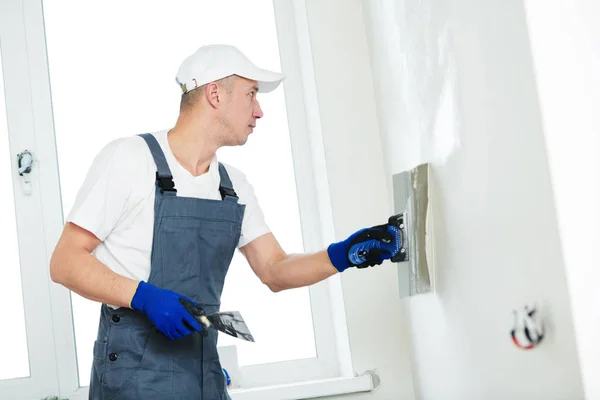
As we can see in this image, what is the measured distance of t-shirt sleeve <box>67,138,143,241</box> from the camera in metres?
1.71

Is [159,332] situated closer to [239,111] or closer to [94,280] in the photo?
[94,280]

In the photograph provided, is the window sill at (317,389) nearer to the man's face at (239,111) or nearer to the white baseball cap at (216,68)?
the man's face at (239,111)

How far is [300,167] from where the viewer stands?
262 cm

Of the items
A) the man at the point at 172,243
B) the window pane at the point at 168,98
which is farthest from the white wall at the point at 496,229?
the window pane at the point at 168,98

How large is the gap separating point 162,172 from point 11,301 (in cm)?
104

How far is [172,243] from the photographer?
1.80m

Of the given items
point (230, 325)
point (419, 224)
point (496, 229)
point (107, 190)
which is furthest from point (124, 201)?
point (496, 229)

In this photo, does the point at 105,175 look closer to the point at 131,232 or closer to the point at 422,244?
the point at 131,232

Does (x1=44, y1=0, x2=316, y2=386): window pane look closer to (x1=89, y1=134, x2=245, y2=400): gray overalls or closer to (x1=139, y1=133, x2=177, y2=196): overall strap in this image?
(x1=89, y1=134, x2=245, y2=400): gray overalls

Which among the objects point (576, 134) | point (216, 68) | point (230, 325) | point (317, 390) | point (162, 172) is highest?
point (216, 68)

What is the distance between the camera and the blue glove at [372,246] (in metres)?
1.75

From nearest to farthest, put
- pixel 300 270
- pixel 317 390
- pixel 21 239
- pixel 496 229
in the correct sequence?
pixel 496 229 < pixel 300 270 < pixel 317 390 < pixel 21 239

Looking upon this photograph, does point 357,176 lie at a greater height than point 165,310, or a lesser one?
greater

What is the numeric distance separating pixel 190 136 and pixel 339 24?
829mm
